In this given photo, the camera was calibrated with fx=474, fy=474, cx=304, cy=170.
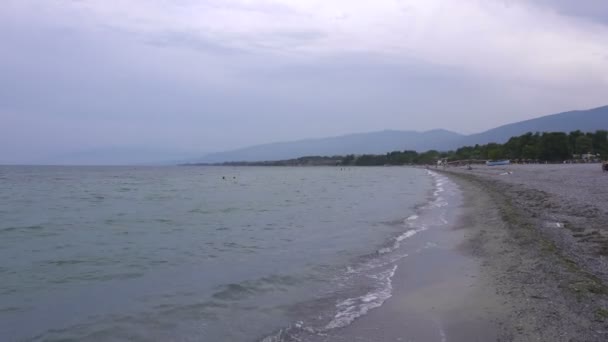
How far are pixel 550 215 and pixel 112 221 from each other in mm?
16495

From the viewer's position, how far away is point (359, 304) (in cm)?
789

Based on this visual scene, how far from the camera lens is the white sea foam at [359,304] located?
7048 mm

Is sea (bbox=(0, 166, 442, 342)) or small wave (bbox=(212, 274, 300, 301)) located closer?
sea (bbox=(0, 166, 442, 342))

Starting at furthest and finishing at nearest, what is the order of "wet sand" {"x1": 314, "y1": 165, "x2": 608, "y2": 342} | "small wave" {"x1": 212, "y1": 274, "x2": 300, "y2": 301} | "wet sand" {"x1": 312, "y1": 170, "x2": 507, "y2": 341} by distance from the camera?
"small wave" {"x1": 212, "y1": 274, "x2": 300, "y2": 301} < "wet sand" {"x1": 312, "y1": 170, "x2": 507, "y2": 341} < "wet sand" {"x1": 314, "y1": 165, "x2": 608, "y2": 342}

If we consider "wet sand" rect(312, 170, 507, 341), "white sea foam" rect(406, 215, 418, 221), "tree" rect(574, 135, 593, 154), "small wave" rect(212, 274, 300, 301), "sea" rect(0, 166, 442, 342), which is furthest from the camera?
"tree" rect(574, 135, 593, 154)

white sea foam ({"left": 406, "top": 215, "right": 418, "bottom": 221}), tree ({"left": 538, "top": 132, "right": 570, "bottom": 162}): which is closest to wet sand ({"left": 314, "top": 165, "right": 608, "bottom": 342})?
white sea foam ({"left": 406, "top": 215, "right": 418, "bottom": 221})

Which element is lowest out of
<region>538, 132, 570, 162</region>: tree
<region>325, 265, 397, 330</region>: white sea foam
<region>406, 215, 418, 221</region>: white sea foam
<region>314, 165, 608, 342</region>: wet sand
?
<region>406, 215, 418, 221</region>: white sea foam

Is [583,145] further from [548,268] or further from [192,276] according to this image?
[192,276]

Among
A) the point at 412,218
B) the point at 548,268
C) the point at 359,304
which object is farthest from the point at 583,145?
the point at 359,304

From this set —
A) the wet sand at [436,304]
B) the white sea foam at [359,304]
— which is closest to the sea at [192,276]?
the white sea foam at [359,304]

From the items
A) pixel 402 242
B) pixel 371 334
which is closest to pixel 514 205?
pixel 402 242

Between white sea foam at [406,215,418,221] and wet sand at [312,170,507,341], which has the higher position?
wet sand at [312,170,507,341]

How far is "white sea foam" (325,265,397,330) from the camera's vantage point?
7048 millimetres

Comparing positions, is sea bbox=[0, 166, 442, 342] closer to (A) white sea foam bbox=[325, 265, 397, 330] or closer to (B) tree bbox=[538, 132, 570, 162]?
(A) white sea foam bbox=[325, 265, 397, 330]
